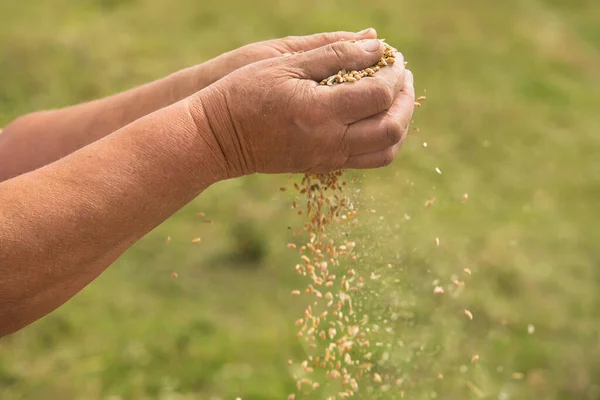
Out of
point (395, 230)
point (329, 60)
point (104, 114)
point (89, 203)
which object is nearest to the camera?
Answer: point (89, 203)

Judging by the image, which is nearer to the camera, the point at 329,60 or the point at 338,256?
the point at 329,60

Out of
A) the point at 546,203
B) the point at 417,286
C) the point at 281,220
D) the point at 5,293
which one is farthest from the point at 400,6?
the point at 5,293

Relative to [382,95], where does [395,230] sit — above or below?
below

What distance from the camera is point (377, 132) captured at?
1992 mm

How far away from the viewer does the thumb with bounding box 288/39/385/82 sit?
6.67 ft

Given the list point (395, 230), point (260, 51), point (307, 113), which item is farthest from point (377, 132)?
point (395, 230)

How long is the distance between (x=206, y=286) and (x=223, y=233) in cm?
70

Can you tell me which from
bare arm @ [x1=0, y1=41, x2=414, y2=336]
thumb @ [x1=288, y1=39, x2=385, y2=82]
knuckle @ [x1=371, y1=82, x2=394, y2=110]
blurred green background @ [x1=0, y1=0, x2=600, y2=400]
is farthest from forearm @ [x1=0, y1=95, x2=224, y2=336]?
blurred green background @ [x1=0, y1=0, x2=600, y2=400]

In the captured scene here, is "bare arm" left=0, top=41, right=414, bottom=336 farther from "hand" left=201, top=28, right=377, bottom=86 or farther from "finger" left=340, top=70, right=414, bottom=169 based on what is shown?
"hand" left=201, top=28, right=377, bottom=86

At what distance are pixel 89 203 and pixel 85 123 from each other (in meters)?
0.88

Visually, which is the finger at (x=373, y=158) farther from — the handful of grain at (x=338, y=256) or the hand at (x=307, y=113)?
the handful of grain at (x=338, y=256)

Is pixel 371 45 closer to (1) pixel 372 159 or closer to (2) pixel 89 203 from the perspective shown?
(1) pixel 372 159

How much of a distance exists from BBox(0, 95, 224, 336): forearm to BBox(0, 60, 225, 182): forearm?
0.57 metres

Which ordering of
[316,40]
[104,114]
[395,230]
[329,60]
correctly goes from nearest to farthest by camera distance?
[329,60], [316,40], [104,114], [395,230]
